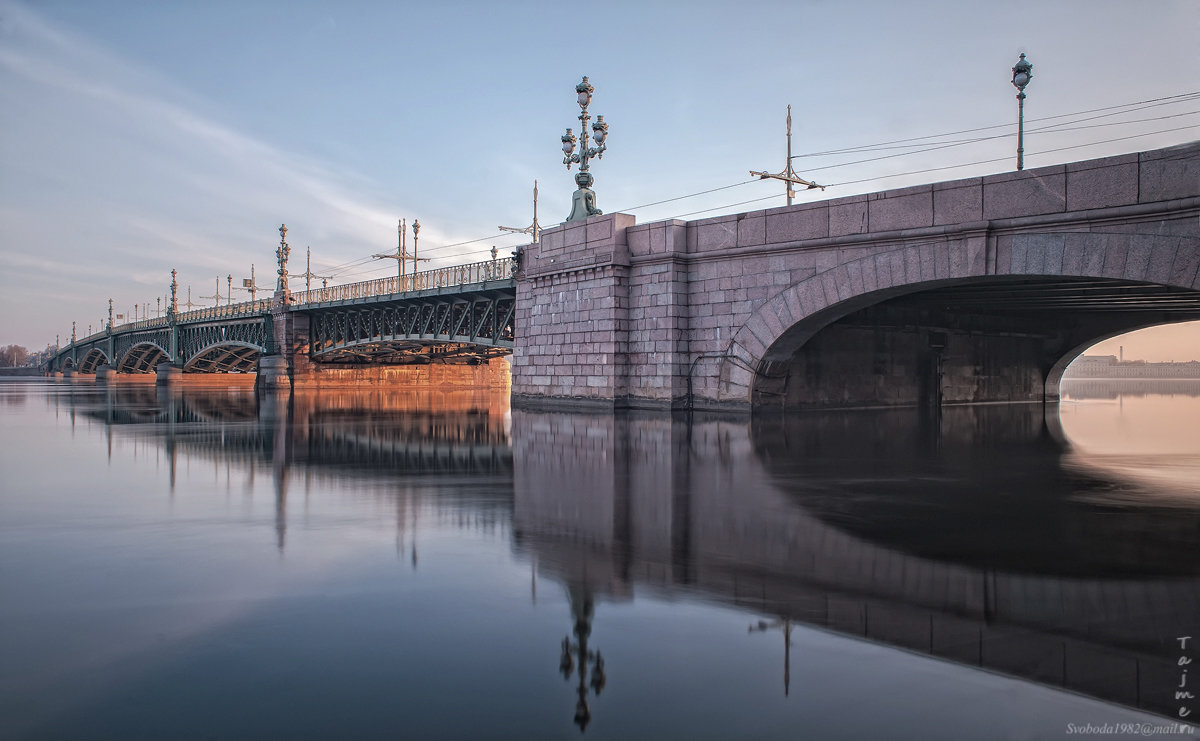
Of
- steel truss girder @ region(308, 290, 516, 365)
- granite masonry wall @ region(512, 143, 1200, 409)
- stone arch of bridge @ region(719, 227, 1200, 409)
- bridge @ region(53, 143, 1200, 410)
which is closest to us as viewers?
granite masonry wall @ region(512, 143, 1200, 409)

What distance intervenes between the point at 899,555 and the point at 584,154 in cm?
2300

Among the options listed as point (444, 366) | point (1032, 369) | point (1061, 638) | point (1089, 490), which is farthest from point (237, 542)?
point (444, 366)

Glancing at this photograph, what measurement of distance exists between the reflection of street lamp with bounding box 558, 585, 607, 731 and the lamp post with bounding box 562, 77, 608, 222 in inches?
928

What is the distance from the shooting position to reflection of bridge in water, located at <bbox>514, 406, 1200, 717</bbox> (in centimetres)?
396

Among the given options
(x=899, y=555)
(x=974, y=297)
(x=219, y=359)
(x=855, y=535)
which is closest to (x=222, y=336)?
(x=219, y=359)

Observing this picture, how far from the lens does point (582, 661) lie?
376cm

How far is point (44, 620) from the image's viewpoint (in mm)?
4285

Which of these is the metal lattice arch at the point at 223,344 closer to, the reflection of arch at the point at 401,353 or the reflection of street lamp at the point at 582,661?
the reflection of arch at the point at 401,353

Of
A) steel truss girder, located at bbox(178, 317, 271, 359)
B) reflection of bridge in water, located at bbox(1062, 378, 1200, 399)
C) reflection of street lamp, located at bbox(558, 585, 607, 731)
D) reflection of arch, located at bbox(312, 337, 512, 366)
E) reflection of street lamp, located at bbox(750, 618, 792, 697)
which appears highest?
steel truss girder, located at bbox(178, 317, 271, 359)

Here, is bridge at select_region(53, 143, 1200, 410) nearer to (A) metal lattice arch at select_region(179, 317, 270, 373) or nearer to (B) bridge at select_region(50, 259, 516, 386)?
(B) bridge at select_region(50, 259, 516, 386)

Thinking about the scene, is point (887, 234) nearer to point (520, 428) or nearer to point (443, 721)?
point (520, 428)

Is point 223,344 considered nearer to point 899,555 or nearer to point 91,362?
point 91,362

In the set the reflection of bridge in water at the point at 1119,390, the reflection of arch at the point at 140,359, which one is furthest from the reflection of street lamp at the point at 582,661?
the reflection of arch at the point at 140,359

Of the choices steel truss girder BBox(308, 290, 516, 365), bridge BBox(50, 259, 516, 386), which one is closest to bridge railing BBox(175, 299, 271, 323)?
bridge BBox(50, 259, 516, 386)
